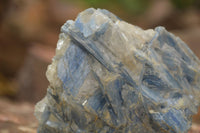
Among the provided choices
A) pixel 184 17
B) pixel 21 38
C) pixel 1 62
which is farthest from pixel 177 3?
pixel 1 62

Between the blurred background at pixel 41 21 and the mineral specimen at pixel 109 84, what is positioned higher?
the blurred background at pixel 41 21

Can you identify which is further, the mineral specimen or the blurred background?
the blurred background

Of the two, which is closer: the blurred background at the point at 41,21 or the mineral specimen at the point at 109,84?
the mineral specimen at the point at 109,84

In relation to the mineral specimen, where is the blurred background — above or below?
above

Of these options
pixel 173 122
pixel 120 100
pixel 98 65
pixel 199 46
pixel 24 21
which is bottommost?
pixel 173 122

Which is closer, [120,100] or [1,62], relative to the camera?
[120,100]

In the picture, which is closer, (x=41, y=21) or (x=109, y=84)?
(x=109, y=84)

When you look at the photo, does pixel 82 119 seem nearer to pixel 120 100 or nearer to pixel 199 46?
pixel 120 100

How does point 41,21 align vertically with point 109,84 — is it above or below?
above
